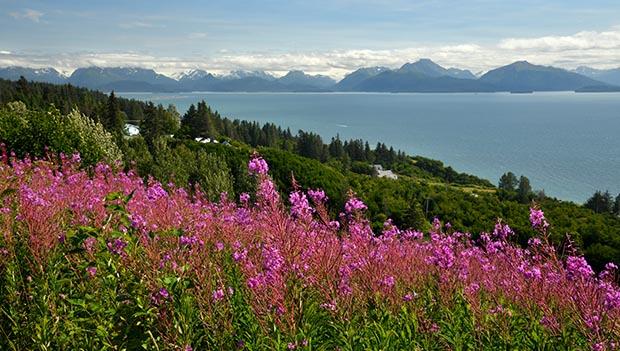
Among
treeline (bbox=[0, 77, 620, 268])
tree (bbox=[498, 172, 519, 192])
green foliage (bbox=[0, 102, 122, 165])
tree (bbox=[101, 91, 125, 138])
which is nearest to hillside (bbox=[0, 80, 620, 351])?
green foliage (bbox=[0, 102, 122, 165])

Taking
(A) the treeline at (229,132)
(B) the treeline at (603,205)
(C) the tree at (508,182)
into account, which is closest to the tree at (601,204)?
(B) the treeline at (603,205)

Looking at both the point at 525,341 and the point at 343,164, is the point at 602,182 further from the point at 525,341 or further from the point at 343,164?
the point at 525,341

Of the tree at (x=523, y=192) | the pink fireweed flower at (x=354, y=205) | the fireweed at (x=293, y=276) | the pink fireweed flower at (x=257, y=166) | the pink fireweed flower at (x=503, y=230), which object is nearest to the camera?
the fireweed at (x=293, y=276)

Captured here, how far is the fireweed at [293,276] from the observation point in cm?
363

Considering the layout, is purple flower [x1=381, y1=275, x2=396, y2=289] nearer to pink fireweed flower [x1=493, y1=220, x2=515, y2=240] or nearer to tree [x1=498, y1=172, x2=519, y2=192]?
pink fireweed flower [x1=493, y1=220, x2=515, y2=240]

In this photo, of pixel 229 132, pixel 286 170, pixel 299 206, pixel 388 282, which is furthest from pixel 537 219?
pixel 229 132

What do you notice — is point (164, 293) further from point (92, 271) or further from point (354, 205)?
point (354, 205)

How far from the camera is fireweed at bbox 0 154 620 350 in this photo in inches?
143

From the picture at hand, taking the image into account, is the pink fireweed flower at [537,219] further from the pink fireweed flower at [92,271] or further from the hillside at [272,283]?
the pink fireweed flower at [92,271]

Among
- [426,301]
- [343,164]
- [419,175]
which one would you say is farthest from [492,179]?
[426,301]

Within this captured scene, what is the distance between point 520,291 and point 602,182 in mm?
147583

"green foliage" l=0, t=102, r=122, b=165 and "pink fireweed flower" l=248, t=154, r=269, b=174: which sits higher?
"pink fireweed flower" l=248, t=154, r=269, b=174

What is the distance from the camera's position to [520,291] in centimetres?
419

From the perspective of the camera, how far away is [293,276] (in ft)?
11.9
